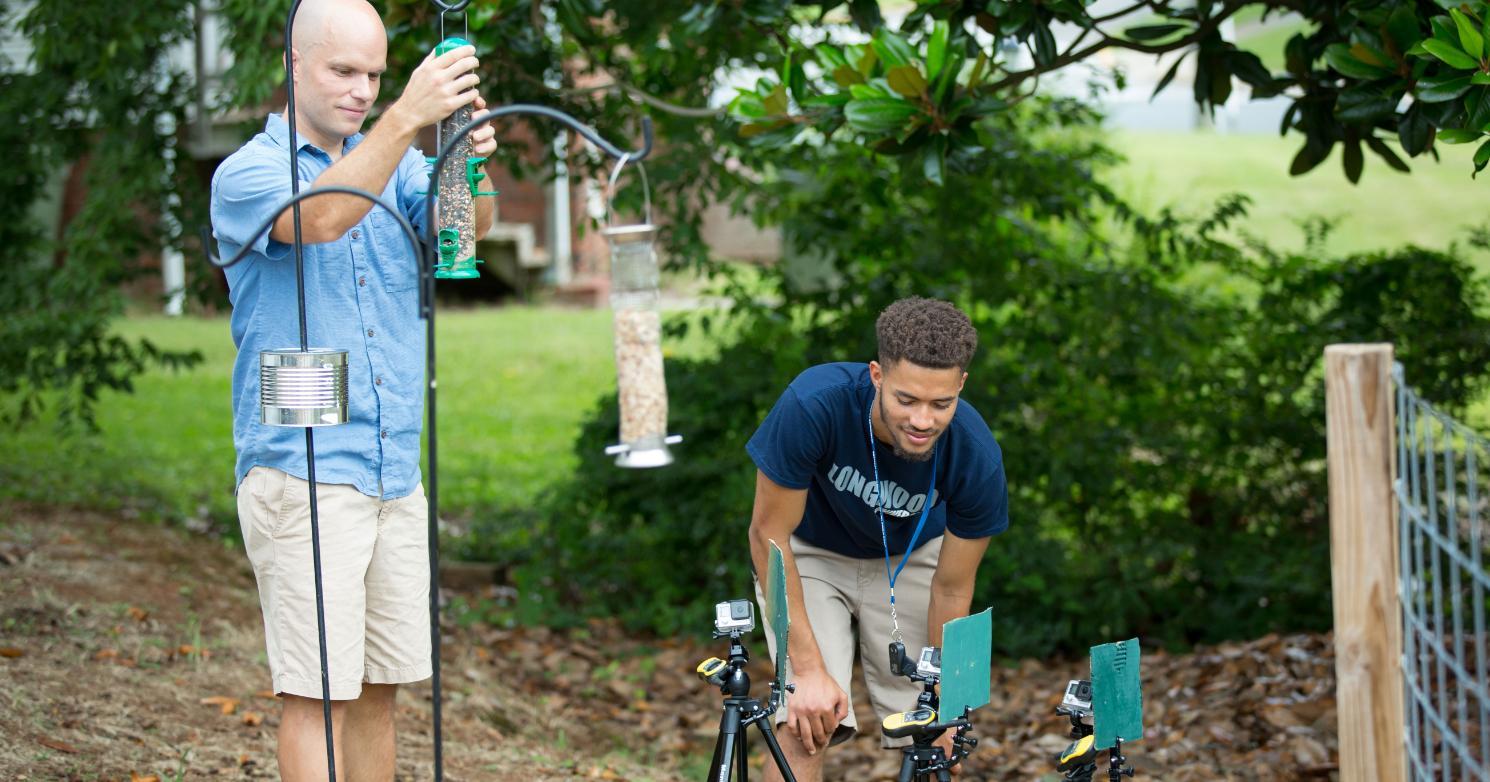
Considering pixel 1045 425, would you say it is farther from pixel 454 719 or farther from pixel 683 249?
pixel 454 719

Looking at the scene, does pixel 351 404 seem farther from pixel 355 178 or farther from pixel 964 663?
pixel 964 663

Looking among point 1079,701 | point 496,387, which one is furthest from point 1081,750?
point 496,387

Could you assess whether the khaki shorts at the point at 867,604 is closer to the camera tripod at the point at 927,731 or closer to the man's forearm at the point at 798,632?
the man's forearm at the point at 798,632

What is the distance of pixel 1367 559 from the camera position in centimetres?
306

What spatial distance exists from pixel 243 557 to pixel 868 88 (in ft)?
14.3

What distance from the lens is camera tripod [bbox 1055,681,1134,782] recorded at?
9.08ft

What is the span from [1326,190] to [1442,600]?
15.6 metres

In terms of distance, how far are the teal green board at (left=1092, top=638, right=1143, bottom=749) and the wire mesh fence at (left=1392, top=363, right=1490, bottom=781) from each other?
577mm

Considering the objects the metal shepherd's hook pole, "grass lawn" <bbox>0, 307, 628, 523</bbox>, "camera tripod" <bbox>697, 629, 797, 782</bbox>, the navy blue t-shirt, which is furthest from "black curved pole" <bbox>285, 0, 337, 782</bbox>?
"grass lawn" <bbox>0, 307, 628, 523</bbox>

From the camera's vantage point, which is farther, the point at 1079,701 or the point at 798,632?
the point at 798,632

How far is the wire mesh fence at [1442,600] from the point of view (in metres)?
2.98

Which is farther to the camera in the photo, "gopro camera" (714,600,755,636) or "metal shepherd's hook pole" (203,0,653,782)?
"gopro camera" (714,600,755,636)

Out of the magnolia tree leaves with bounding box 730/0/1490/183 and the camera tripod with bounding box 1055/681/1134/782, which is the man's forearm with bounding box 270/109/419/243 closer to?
the camera tripod with bounding box 1055/681/1134/782

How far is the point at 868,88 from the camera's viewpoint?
14.4ft
